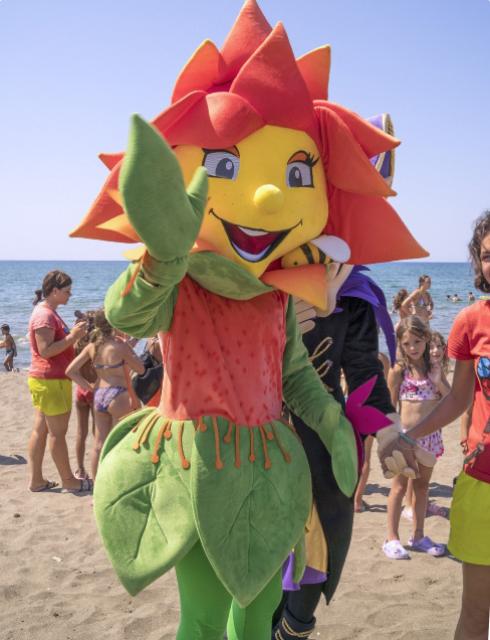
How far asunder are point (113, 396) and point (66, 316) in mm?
24465

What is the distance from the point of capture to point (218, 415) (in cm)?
188

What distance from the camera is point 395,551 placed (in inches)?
167

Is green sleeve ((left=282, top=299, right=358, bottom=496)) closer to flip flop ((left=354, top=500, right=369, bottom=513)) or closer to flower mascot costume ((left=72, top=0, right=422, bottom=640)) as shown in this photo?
flower mascot costume ((left=72, top=0, right=422, bottom=640))

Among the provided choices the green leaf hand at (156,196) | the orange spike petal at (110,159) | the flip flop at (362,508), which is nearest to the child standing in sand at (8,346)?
the flip flop at (362,508)

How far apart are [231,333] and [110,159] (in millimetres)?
630

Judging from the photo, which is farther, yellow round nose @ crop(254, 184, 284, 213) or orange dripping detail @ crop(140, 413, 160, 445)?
orange dripping detail @ crop(140, 413, 160, 445)

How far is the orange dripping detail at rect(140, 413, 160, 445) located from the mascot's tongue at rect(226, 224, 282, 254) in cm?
54

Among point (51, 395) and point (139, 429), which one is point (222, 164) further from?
point (51, 395)

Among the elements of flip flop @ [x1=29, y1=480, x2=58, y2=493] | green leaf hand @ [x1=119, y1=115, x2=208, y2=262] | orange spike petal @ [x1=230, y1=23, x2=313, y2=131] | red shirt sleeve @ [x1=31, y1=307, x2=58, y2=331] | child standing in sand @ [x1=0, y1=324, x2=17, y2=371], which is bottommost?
child standing in sand @ [x1=0, y1=324, x2=17, y2=371]

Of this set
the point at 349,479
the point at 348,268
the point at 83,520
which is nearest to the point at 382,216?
the point at 348,268

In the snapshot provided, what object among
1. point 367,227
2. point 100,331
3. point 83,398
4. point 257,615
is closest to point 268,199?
point 367,227

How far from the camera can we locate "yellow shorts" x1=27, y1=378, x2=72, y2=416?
18.1 ft

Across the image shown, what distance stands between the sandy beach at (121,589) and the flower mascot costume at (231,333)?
146 cm

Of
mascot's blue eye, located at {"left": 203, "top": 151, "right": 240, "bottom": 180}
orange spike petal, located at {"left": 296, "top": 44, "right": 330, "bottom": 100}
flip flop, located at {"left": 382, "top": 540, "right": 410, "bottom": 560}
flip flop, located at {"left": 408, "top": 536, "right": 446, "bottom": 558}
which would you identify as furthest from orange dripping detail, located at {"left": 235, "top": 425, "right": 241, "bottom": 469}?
flip flop, located at {"left": 408, "top": 536, "right": 446, "bottom": 558}
